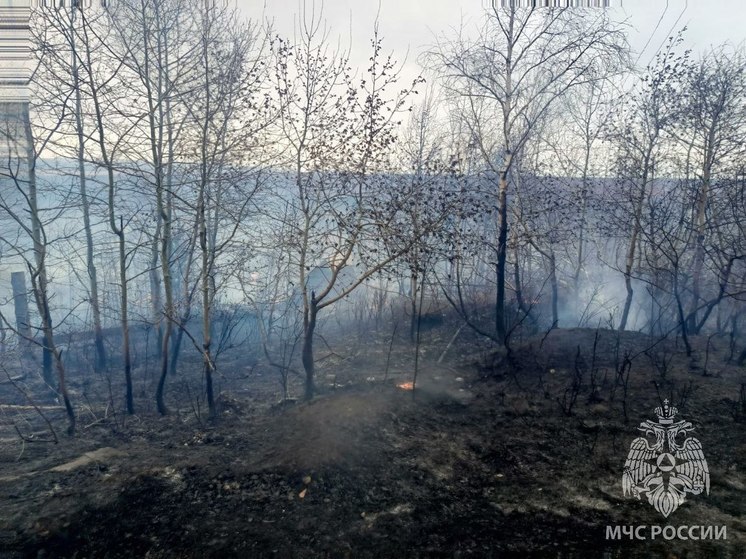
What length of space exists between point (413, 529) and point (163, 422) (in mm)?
5003

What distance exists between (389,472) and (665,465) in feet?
10.7

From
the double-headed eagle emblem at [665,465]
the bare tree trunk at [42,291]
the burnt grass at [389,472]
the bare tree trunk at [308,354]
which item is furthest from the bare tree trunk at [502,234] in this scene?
the bare tree trunk at [42,291]

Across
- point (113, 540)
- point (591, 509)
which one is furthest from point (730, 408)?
point (113, 540)

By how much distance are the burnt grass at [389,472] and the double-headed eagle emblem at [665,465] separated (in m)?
0.13

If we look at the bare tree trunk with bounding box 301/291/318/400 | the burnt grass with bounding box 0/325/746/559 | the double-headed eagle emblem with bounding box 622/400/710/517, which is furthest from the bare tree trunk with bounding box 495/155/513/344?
the bare tree trunk with bounding box 301/291/318/400

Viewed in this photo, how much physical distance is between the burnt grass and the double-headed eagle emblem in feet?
0.43

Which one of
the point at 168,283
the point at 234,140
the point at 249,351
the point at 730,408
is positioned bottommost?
the point at 249,351

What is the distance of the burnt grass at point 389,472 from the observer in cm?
407

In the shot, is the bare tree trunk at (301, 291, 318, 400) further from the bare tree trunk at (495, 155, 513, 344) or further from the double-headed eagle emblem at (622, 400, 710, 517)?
the double-headed eagle emblem at (622, 400, 710, 517)

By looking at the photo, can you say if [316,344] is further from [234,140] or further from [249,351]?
[234,140]

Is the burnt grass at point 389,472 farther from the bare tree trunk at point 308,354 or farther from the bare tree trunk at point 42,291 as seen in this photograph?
the bare tree trunk at point 42,291

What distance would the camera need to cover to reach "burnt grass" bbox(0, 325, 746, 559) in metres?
4.07

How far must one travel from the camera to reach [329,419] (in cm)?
637

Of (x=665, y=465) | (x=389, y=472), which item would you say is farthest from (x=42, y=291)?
(x=665, y=465)
